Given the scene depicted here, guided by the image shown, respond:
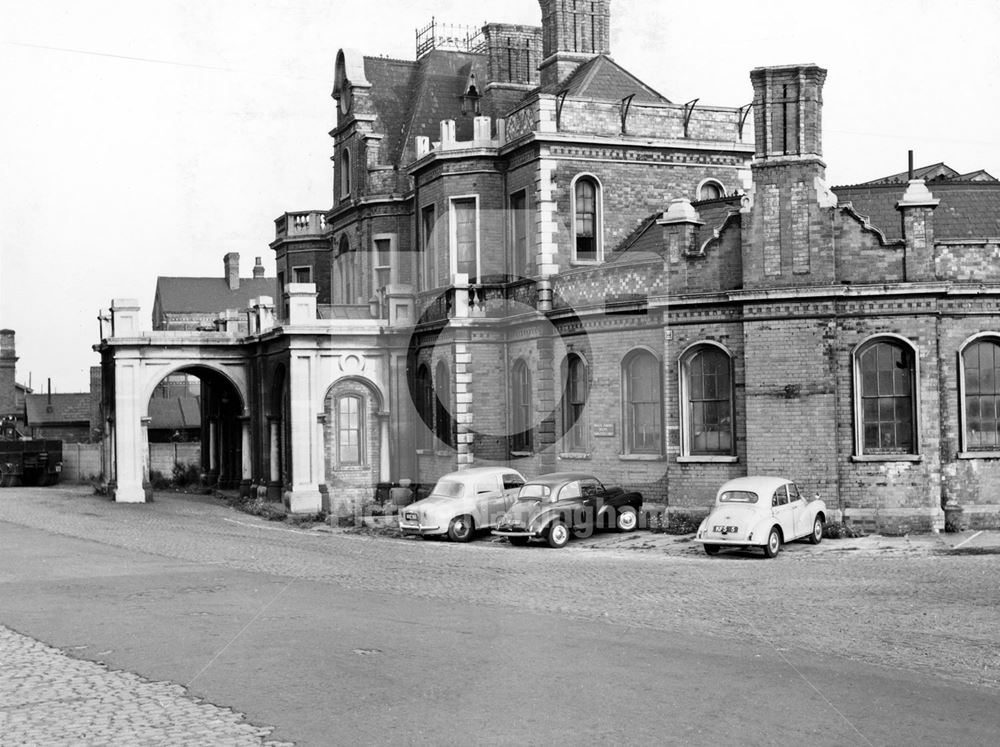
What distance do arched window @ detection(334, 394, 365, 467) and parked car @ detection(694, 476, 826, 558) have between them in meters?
15.7

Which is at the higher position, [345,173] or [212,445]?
[345,173]

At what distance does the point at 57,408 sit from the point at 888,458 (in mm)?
61515

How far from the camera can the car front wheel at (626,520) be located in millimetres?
25984

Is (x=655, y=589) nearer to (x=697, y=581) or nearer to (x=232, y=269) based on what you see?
(x=697, y=581)

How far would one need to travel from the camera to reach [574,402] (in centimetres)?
2941

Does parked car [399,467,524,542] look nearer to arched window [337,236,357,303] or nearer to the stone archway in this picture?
the stone archway

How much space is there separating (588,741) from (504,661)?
9.93ft

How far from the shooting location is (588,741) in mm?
9570

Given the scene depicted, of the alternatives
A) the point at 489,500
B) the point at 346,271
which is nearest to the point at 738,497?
the point at 489,500

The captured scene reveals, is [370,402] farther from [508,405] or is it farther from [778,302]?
[778,302]


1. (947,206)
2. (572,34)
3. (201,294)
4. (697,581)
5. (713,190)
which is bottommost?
(697,581)

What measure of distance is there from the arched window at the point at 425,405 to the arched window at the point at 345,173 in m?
8.66

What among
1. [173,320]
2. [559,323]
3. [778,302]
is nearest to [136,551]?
[559,323]

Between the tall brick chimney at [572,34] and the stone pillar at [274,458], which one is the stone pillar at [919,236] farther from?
the stone pillar at [274,458]
